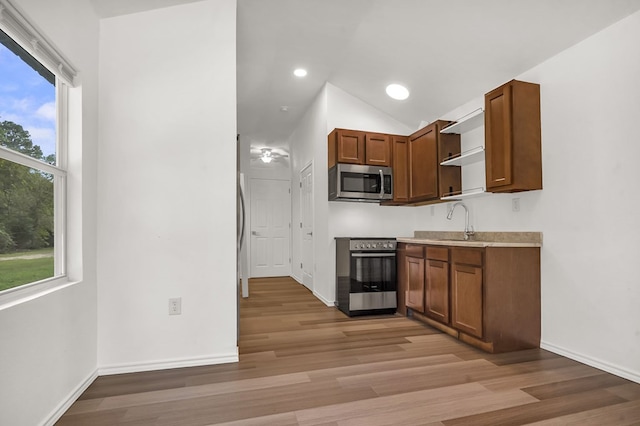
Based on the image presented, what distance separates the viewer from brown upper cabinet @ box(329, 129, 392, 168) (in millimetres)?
4031

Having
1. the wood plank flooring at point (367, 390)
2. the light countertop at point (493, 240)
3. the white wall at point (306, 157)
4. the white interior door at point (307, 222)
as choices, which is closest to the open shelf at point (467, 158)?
the light countertop at point (493, 240)

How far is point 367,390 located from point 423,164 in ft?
8.69

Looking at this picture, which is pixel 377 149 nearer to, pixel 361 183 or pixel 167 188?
pixel 361 183

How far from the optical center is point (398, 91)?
392 centimetres

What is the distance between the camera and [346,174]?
397cm

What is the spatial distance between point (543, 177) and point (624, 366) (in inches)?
56.2

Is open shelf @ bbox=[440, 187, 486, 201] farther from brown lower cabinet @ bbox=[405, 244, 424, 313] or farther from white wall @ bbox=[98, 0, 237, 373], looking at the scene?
white wall @ bbox=[98, 0, 237, 373]

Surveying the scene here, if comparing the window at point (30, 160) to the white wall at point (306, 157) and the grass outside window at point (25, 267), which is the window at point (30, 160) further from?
the white wall at point (306, 157)

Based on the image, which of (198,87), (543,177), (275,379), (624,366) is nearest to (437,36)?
(543,177)

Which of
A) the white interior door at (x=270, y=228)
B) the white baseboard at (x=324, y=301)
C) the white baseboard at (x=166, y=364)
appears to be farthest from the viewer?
the white interior door at (x=270, y=228)

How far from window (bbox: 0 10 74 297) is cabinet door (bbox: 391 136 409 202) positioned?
10.8 ft

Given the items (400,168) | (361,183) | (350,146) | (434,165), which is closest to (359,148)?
(350,146)

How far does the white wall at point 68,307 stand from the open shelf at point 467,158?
Result: 10.2ft

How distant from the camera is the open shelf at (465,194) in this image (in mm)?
3156
